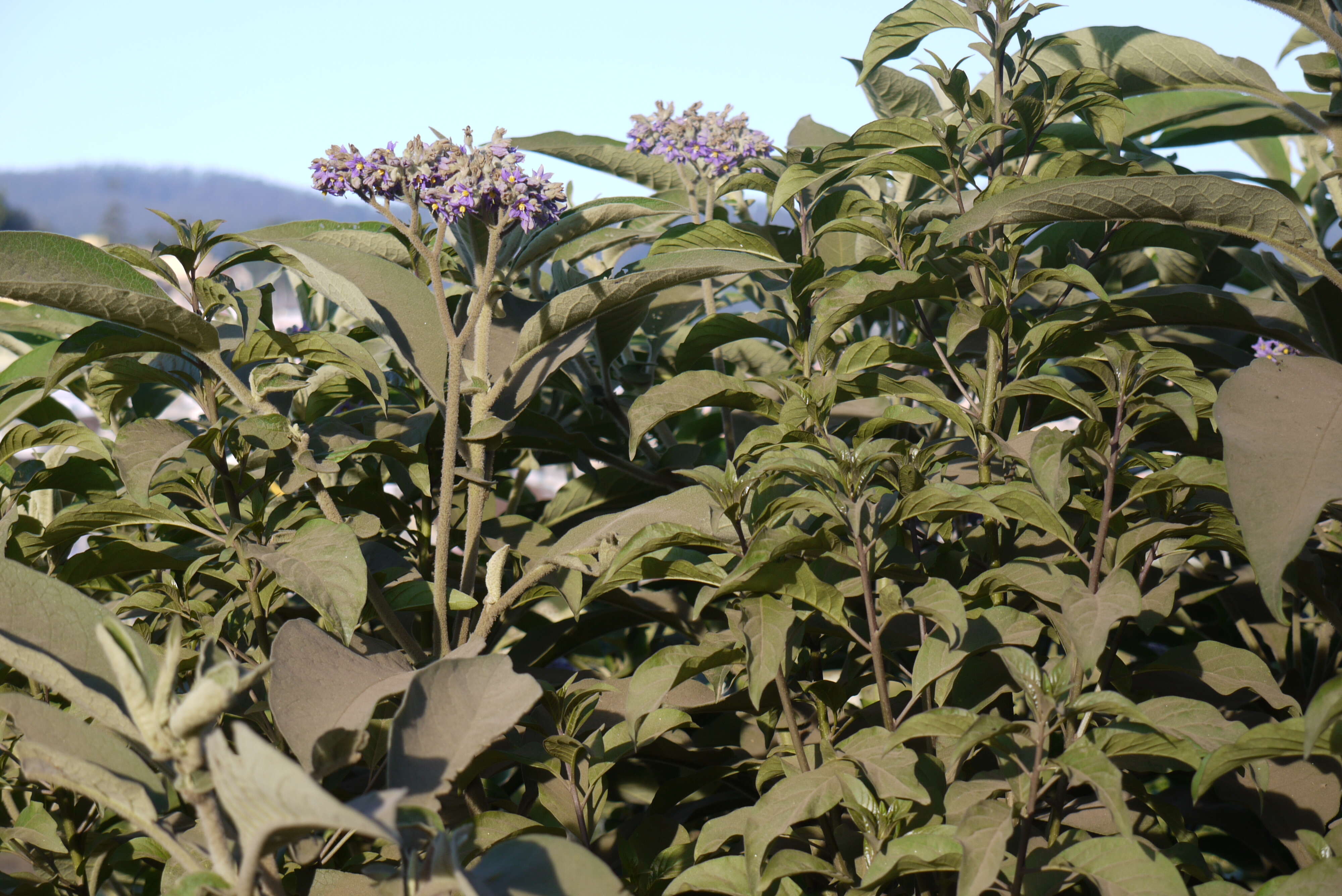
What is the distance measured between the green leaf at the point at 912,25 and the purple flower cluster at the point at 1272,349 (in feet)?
2.57

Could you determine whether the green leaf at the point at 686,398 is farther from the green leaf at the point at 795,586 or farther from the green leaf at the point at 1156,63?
the green leaf at the point at 1156,63

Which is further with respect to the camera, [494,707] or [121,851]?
[121,851]

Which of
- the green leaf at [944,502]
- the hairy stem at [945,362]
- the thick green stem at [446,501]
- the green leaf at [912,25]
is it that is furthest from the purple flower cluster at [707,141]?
the green leaf at [944,502]

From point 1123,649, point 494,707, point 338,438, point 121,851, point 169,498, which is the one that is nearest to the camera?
point 494,707

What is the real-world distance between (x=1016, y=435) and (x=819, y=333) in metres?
0.32

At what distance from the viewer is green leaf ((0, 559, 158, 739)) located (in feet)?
2.90

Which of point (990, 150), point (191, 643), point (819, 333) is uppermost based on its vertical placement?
point (990, 150)

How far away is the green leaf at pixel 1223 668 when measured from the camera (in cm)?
130


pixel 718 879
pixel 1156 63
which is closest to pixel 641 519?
pixel 718 879

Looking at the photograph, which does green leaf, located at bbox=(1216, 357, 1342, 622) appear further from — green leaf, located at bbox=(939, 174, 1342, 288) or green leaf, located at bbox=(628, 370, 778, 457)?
green leaf, located at bbox=(628, 370, 778, 457)

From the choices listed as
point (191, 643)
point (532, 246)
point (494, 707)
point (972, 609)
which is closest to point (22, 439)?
point (191, 643)

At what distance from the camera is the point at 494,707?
97 centimetres

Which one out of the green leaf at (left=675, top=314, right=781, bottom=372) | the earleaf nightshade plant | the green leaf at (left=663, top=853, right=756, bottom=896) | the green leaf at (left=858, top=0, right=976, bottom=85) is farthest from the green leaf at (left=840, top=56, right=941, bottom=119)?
the green leaf at (left=663, top=853, right=756, bottom=896)

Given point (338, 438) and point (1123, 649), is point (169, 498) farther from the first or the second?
point (1123, 649)
